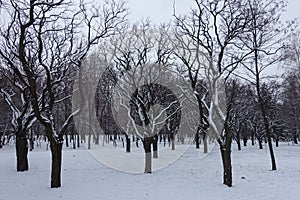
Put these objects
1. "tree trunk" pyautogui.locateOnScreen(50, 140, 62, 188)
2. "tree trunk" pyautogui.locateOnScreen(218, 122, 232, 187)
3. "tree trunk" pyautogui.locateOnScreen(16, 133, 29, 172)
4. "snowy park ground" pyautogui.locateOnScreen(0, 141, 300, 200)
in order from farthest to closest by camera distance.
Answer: "tree trunk" pyautogui.locateOnScreen(16, 133, 29, 172) < "tree trunk" pyautogui.locateOnScreen(218, 122, 232, 187) < "tree trunk" pyautogui.locateOnScreen(50, 140, 62, 188) < "snowy park ground" pyautogui.locateOnScreen(0, 141, 300, 200)

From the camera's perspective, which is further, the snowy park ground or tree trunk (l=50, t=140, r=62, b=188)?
tree trunk (l=50, t=140, r=62, b=188)

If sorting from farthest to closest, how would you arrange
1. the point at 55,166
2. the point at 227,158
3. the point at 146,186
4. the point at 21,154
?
the point at 21,154
the point at 227,158
the point at 146,186
the point at 55,166

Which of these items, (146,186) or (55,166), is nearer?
(55,166)

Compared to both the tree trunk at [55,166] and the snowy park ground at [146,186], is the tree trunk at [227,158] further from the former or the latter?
the tree trunk at [55,166]

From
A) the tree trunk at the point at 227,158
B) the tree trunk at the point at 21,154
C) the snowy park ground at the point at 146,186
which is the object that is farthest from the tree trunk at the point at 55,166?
the tree trunk at the point at 227,158

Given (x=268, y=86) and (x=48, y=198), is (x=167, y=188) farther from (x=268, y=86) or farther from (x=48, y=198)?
(x=268, y=86)

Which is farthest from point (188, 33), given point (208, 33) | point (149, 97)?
point (149, 97)

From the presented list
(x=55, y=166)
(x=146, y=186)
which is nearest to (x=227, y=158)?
(x=146, y=186)

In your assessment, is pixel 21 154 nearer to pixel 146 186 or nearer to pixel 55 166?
pixel 55 166

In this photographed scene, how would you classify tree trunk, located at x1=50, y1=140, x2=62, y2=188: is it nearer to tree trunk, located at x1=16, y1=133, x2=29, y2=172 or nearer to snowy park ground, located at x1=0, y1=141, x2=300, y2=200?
snowy park ground, located at x1=0, y1=141, x2=300, y2=200

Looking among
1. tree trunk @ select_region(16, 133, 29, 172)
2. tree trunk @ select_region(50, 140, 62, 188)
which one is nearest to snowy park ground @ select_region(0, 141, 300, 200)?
tree trunk @ select_region(50, 140, 62, 188)

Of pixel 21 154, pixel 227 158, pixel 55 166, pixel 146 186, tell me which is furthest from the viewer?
pixel 21 154

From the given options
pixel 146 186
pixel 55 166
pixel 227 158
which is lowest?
pixel 146 186

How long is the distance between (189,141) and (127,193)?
41.2 meters
